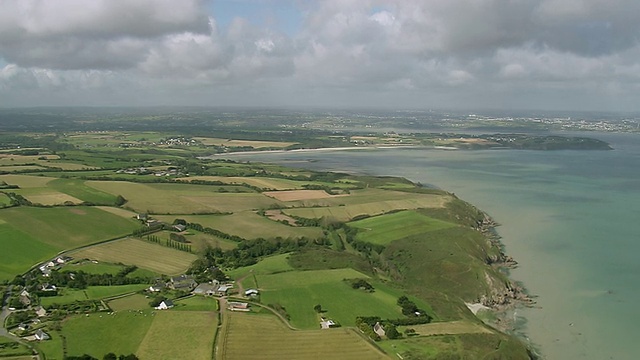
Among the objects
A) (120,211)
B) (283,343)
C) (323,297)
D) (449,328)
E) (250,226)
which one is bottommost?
(449,328)

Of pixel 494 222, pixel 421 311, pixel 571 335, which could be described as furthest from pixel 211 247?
pixel 494 222

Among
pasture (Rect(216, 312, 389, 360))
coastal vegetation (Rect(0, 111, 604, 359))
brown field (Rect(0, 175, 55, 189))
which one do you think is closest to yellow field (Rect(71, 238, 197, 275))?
coastal vegetation (Rect(0, 111, 604, 359))

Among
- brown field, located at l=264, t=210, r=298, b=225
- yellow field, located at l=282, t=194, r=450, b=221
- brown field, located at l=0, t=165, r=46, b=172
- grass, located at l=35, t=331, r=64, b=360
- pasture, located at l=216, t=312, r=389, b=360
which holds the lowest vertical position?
pasture, located at l=216, t=312, r=389, b=360

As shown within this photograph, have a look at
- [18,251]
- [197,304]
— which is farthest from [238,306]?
[18,251]

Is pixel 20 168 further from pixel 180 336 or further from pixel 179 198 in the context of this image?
pixel 180 336

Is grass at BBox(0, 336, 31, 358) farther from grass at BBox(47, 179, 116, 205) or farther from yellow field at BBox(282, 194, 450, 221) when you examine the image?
grass at BBox(47, 179, 116, 205)

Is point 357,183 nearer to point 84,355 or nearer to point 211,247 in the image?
point 211,247

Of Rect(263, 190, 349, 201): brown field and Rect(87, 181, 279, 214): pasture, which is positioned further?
Rect(263, 190, 349, 201): brown field
